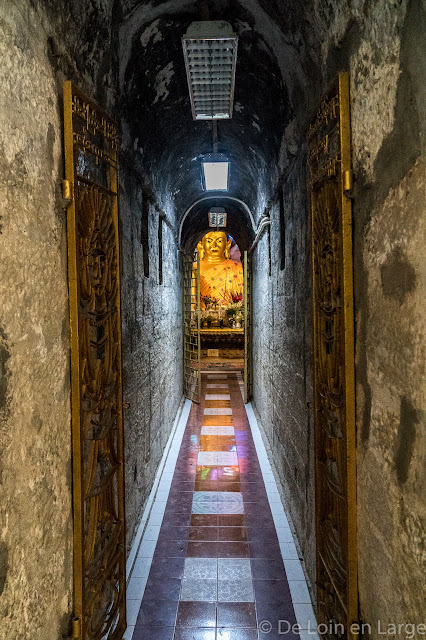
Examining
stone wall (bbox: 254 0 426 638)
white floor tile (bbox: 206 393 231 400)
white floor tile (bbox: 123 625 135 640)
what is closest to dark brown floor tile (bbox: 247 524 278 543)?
white floor tile (bbox: 123 625 135 640)

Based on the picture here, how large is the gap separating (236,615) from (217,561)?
0.57 meters

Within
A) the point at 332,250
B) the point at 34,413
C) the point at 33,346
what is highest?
the point at 332,250

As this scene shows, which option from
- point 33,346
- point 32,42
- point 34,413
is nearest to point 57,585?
point 34,413

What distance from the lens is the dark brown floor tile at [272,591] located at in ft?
8.96

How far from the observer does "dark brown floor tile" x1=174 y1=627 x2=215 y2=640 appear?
2.43 meters

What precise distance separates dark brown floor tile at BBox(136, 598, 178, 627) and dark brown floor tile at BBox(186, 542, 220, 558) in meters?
0.53

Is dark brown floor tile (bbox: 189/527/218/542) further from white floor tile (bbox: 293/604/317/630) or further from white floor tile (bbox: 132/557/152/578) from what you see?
white floor tile (bbox: 293/604/317/630)

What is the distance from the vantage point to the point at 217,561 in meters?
3.16

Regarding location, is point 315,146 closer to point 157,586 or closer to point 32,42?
point 32,42

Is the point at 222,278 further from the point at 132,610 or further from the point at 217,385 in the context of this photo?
the point at 132,610

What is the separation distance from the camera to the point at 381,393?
1.61 metres

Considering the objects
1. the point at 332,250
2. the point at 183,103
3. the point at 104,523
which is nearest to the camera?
the point at 332,250

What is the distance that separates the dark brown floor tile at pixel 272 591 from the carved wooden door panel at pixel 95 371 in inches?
36.6

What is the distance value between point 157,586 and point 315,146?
3.03 meters
